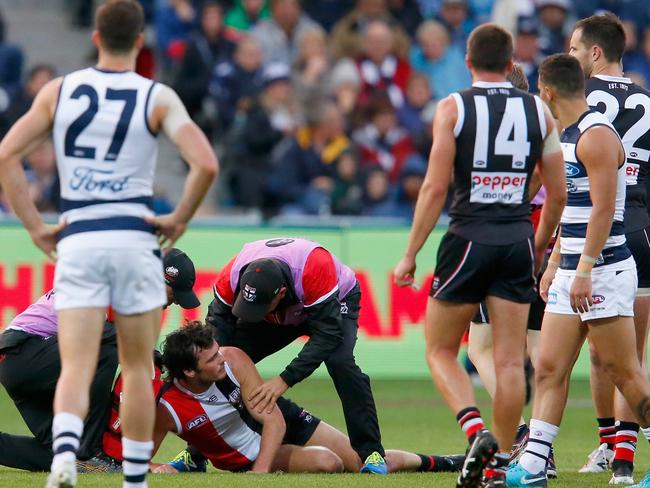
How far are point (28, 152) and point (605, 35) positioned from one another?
12.4 feet

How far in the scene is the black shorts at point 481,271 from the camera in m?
6.76

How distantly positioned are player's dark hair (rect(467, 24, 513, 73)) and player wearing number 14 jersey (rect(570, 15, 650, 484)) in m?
1.40

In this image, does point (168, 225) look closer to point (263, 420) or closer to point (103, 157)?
point (103, 157)

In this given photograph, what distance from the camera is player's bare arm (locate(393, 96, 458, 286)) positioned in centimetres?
667

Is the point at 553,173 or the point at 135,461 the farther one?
the point at 553,173

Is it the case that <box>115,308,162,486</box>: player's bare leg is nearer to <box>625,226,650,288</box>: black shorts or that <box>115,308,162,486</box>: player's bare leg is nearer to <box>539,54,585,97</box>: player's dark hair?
<box>539,54,585,97</box>: player's dark hair

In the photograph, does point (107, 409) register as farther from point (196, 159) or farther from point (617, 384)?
point (617, 384)

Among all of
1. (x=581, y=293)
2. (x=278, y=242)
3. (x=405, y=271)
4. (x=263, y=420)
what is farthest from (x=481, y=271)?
(x=278, y=242)

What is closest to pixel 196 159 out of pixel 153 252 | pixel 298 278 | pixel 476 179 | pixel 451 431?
pixel 153 252

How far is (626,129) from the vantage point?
813 centimetres

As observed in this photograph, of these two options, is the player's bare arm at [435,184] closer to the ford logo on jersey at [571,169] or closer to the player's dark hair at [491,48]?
the player's dark hair at [491,48]

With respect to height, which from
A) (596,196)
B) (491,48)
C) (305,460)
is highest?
(491,48)

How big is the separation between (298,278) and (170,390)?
3.55ft

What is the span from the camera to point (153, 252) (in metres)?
6.21
